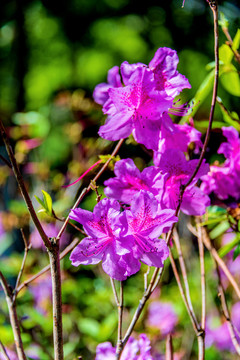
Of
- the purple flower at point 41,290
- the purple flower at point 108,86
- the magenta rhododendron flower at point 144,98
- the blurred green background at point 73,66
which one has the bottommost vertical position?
the purple flower at point 41,290

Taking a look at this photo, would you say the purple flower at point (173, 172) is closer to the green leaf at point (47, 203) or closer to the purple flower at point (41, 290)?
the green leaf at point (47, 203)

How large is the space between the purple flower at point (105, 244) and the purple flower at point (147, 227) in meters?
0.01

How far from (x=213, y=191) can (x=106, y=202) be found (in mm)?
293

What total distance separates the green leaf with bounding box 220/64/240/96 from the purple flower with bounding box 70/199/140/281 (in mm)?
436

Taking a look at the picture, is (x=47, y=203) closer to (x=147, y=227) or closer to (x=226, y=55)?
(x=147, y=227)

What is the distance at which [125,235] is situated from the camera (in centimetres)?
58

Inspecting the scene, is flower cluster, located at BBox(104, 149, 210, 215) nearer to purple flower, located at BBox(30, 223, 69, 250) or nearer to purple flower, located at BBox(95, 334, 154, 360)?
purple flower, located at BBox(95, 334, 154, 360)

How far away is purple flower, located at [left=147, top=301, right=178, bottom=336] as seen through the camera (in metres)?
1.74

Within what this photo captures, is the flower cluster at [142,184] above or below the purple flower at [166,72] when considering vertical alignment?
below

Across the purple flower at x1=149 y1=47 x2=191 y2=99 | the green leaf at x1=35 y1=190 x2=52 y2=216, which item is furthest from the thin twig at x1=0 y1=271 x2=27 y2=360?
the purple flower at x1=149 y1=47 x2=191 y2=99

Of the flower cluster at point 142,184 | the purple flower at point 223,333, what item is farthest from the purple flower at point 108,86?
the purple flower at point 223,333

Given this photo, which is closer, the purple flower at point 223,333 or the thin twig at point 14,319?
the thin twig at point 14,319

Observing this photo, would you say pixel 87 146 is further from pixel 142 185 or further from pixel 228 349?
pixel 142 185

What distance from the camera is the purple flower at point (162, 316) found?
1.74 meters
